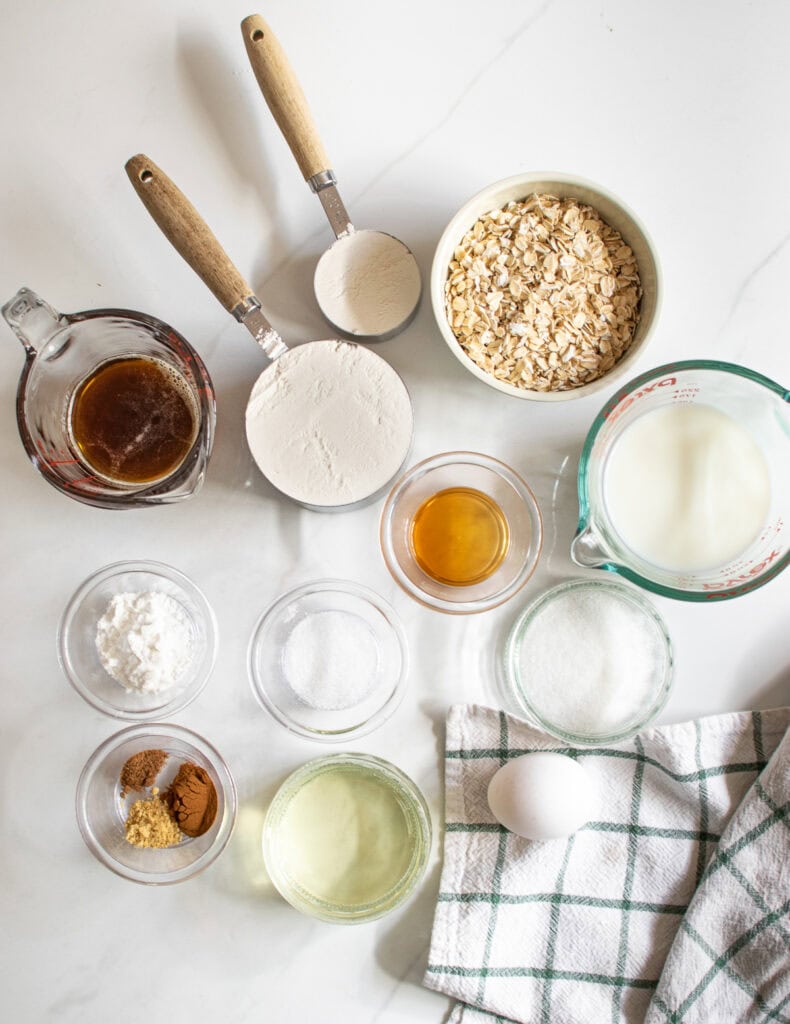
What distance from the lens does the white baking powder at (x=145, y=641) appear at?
115cm

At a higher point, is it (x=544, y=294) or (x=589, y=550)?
(x=544, y=294)

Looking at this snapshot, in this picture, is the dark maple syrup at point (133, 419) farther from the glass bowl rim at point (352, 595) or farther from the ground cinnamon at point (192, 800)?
the ground cinnamon at point (192, 800)

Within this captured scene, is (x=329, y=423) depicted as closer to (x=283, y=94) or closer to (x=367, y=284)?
(x=367, y=284)

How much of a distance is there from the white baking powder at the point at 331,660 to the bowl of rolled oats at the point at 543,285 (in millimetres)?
410

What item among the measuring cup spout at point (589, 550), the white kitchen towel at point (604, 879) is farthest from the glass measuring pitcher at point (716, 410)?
the white kitchen towel at point (604, 879)

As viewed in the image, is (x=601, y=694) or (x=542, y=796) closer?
(x=542, y=796)

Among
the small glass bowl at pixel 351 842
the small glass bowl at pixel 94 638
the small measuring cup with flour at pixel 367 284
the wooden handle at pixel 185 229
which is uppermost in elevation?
the wooden handle at pixel 185 229

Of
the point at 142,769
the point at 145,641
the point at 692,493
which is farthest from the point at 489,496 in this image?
the point at 142,769

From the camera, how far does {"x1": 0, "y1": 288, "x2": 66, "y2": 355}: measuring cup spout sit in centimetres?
103

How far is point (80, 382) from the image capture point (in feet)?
3.82

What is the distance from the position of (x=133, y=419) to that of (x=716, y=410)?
2.60ft

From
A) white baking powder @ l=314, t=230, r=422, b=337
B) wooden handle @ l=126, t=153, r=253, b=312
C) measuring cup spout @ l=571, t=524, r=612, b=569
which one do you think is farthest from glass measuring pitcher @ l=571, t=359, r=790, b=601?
wooden handle @ l=126, t=153, r=253, b=312

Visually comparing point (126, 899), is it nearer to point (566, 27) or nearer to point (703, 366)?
point (703, 366)

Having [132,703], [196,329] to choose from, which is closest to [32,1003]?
[132,703]
